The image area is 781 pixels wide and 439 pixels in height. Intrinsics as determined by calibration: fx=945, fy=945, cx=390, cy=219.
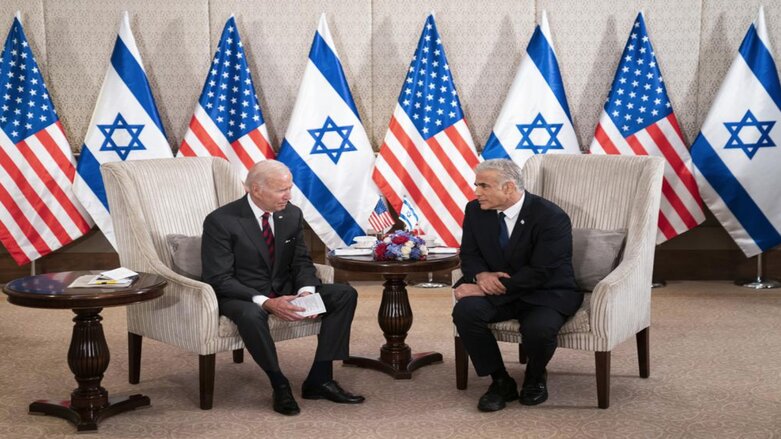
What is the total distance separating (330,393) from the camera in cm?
449

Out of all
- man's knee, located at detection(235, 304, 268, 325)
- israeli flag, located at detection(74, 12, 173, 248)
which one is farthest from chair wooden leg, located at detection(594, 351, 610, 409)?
israeli flag, located at detection(74, 12, 173, 248)

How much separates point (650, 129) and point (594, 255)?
9.83ft

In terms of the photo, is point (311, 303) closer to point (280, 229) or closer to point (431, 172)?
point (280, 229)

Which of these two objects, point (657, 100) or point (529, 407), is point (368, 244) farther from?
point (657, 100)

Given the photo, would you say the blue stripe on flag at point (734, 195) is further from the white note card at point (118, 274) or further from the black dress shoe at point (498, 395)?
the white note card at point (118, 274)

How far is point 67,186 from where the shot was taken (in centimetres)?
745

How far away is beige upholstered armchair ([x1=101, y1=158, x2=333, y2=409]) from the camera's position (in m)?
4.34

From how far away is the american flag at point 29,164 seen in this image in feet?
24.1

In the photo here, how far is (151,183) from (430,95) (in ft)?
10.2

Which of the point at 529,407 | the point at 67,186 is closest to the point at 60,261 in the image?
the point at 67,186

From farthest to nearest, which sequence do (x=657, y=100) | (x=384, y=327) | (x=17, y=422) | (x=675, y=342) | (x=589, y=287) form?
(x=657, y=100) → (x=675, y=342) → (x=384, y=327) → (x=589, y=287) → (x=17, y=422)

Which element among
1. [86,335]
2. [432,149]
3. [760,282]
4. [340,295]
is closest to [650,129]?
[760,282]

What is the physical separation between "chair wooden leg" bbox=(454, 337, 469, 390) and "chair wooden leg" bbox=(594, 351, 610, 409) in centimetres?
64

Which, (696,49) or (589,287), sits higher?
(696,49)
